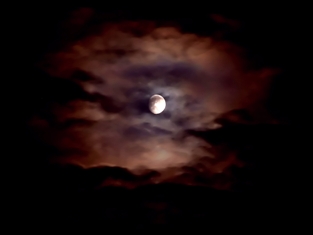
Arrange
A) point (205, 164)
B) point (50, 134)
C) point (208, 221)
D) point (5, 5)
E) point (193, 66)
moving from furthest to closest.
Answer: point (208, 221), point (205, 164), point (50, 134), point (193, 66), point (5, 5)

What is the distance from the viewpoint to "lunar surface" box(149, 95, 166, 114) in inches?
85.0

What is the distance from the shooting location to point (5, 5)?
73.4 inches

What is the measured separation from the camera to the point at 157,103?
2.16 m

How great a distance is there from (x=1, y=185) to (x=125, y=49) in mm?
1448

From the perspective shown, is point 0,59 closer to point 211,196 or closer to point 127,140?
point 127,140

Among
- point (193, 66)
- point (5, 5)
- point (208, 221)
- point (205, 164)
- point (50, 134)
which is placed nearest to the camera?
point (5, 5)

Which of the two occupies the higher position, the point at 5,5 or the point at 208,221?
the point at 5,5

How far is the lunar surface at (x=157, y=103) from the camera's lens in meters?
2.16

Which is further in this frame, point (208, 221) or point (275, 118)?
point (208, 221)

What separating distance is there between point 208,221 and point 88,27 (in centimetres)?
191

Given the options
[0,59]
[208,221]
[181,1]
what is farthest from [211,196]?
[0,59]

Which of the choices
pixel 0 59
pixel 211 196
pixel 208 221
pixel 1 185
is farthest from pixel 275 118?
pixel 1 185

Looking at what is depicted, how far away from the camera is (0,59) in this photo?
2.05 m

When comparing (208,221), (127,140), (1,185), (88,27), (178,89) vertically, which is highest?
(88,27)
